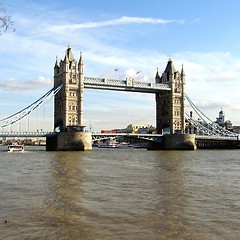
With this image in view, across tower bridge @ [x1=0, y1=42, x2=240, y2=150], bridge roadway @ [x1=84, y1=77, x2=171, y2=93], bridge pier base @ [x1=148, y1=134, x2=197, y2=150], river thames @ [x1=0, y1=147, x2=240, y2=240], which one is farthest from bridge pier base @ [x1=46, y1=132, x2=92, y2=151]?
river thames @ [x1=0, y1=147, x2=240, y2=240]

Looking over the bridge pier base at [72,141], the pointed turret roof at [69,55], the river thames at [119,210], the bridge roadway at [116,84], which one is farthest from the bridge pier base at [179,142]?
the river thames at [119,210]

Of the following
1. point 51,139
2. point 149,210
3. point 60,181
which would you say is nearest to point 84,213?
point 149,210

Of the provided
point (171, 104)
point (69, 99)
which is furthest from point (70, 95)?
point (171, 104)

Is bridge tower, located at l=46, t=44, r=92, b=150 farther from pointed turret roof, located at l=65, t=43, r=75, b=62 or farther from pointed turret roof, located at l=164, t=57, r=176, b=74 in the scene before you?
pointed turret roof, located at l=164, t=57, r=176, b=74

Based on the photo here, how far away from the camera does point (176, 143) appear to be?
253ft

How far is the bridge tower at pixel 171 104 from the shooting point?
281ft

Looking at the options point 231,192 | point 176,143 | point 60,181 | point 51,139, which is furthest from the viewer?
point 176,143

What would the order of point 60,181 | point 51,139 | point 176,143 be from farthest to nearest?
point 176,143 → point 51,139 → point 60,181

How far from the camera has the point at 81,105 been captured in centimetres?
7344

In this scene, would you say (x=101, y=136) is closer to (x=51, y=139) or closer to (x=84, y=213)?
(x=51, y=139)

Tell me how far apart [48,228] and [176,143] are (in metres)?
67.9

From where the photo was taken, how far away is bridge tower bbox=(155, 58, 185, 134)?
85.5 meters

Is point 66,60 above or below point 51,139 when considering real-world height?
above

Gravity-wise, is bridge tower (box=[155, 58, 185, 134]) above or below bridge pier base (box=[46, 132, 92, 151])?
above
